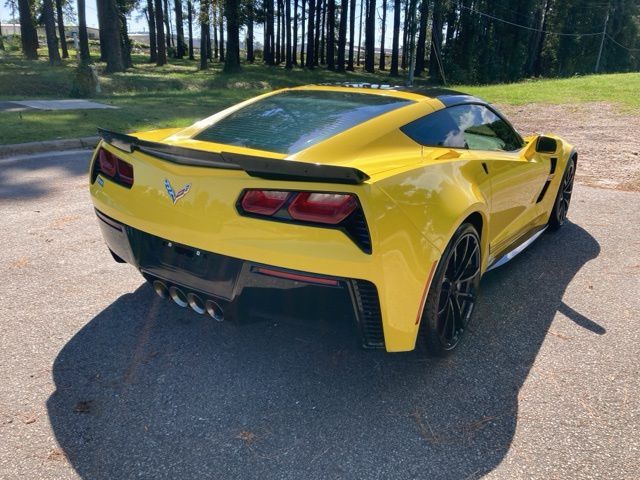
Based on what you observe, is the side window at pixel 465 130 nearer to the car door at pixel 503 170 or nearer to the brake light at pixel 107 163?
the car door at pixel 503 170

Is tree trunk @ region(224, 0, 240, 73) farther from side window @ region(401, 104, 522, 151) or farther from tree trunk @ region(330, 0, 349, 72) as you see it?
side window @ region(401, 104, 522, 151)

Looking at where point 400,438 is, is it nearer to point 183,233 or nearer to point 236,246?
point 236,246

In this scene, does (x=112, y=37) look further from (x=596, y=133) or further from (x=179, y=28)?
(x=179, y=28)

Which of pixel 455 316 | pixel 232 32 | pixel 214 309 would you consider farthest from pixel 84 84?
pixel 232 32

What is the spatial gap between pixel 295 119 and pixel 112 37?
73.7 ft

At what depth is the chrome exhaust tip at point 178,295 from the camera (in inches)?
104

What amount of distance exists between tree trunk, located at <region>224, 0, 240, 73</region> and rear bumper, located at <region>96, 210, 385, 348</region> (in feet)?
93.5

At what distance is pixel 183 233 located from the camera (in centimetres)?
248

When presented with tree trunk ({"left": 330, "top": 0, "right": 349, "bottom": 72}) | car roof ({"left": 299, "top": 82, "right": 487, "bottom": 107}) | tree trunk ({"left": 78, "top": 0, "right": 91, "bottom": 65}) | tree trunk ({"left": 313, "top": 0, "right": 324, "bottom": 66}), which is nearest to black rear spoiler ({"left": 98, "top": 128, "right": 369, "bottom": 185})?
car roof ({"left": 299, "top": 82, "right": 487, "bottom": 107})

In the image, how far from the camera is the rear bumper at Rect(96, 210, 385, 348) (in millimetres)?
2248

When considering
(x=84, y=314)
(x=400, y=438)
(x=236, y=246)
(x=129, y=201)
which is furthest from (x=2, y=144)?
(x=400, y=438)

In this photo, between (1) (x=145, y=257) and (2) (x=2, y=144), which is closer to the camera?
(1) (x=145, y=257)

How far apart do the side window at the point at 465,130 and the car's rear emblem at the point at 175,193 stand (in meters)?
1.26

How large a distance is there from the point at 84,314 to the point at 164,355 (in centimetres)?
73
